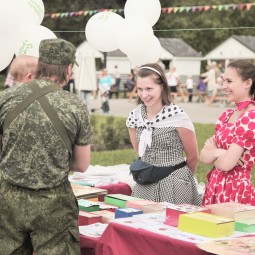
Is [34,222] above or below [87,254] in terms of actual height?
above

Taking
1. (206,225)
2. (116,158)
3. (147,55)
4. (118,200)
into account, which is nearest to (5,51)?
(147,55)

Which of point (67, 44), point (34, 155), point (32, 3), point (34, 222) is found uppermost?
point (32, 3)

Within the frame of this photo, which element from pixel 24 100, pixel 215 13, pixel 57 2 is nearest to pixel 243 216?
pixel 24 100

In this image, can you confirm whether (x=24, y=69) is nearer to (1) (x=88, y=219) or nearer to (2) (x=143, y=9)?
(1) (x=88, y=219)

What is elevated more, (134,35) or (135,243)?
(134,35)

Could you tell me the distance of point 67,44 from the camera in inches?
121

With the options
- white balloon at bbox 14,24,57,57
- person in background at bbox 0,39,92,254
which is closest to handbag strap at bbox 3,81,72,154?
person in background at bbox 0,39,92,254

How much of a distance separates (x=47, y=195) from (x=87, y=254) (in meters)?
0.56

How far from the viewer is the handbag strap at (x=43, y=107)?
2.96 metres

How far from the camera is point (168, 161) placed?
4.14 m

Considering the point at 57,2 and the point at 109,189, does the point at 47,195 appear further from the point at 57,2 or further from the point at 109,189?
the point at 57,2

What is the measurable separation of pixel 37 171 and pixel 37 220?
251 mm

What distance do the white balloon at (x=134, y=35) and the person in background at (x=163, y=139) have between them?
1868 mm

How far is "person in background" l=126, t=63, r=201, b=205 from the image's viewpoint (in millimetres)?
4086
